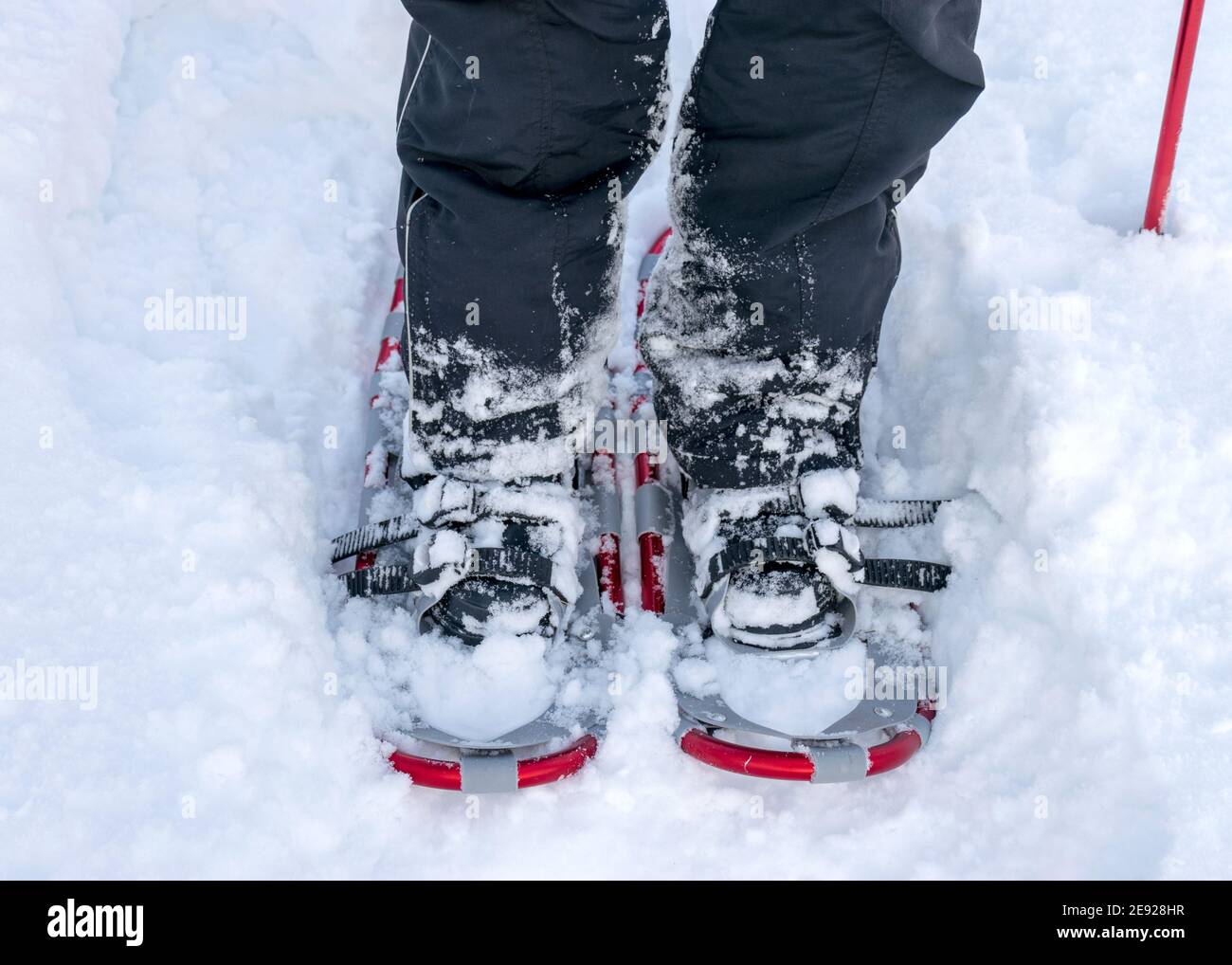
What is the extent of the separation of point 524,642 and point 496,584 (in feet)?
0.32

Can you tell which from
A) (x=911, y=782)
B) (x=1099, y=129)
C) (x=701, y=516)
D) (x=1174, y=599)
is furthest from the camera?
(x=1099, y=129)

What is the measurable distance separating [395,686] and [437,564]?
0.68 ft

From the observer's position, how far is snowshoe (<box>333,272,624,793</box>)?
4.97ft

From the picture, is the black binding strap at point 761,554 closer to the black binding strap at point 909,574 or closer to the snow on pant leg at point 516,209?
the black binding strap at point 909,574

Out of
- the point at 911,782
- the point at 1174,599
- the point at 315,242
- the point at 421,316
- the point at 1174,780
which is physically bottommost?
the point at 911,782

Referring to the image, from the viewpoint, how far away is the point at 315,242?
212cm

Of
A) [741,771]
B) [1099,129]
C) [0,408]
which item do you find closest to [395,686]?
[741,771]

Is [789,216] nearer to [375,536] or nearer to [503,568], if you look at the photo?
[503,568]

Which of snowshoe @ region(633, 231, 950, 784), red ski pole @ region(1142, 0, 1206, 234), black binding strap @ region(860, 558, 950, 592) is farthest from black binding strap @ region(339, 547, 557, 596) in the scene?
red ski pole @ region(1142, 0, 1206, 234)

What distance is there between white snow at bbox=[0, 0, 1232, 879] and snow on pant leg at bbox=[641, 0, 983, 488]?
12.5 inches

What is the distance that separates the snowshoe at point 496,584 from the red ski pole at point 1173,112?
42.4 inches

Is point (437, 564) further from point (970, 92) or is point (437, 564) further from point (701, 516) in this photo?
point (970, 92)

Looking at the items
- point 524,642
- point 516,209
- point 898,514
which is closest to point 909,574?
point 898,514

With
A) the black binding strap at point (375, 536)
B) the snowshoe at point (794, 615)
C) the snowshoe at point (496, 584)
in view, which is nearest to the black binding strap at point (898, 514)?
the snowshoe at point (794, 615)
